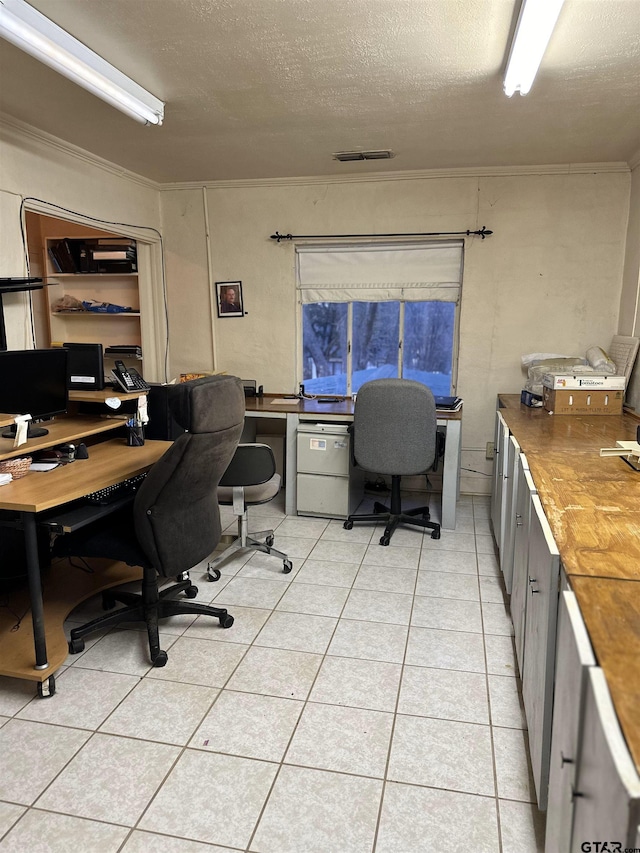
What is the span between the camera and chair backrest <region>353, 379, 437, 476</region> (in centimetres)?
364

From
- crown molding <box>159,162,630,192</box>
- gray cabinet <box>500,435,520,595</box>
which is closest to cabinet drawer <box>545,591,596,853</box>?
gray cabinet <box>500,435,520,595</box>

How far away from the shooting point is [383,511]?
13.7ft

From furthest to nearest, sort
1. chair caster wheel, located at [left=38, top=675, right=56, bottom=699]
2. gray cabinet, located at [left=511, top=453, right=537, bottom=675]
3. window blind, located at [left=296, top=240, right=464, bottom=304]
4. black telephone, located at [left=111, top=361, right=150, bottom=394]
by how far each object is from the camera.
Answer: window blind, located at [left=296, top=240, right=464, bottom=304], black telephone, located at [left=111, top=361, right=150, bottom=394], chair caster wheel, located at [left=38, top=675, right=56, bottom=699], gray cabinet, located at [left=511, top=453, right=537, bottom=675]

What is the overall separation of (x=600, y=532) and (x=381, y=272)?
3507mm

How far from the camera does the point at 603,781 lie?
87 cm

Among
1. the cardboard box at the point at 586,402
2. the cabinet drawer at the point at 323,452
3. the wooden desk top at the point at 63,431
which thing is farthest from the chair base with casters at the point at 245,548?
the cardboard box at the point at 586,402

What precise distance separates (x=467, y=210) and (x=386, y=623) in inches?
129

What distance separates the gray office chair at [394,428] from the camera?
3.64m

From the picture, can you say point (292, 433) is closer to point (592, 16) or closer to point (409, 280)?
point (409, 280)

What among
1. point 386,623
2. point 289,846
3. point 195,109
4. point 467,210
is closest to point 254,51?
point 195,109

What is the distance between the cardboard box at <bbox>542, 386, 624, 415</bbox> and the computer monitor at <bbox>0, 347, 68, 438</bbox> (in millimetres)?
2984

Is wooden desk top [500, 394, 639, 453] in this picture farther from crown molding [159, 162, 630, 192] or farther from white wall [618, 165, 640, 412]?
crown molding [159, 162, 630, 192]

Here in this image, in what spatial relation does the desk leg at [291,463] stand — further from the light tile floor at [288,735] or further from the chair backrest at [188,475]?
the chair backrest at [188,475]

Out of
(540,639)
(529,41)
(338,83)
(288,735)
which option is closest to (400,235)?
(338,83)
